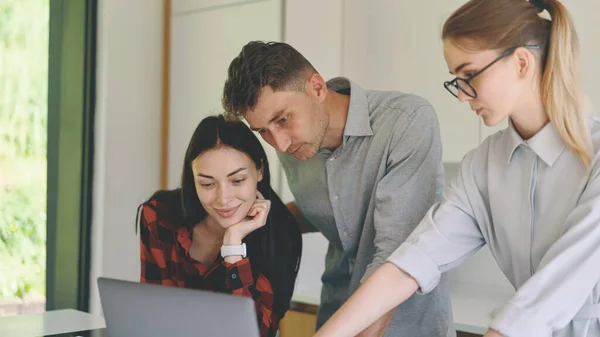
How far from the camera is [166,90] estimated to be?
156 inches

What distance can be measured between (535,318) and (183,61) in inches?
117

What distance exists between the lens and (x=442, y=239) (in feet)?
4.89

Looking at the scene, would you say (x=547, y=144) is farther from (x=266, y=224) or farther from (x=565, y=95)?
(x=266, y=224)

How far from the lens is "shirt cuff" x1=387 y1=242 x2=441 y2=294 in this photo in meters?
1.47

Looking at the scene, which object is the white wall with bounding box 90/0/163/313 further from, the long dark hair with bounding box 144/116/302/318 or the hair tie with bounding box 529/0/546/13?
the hair tie with bounding box 529/0/546/13

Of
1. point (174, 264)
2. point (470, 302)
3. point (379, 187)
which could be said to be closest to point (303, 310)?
point (470, 302)

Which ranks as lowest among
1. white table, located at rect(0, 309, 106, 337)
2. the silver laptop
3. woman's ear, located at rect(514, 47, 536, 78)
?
white table, located at rect(0, 309, 106, 337)

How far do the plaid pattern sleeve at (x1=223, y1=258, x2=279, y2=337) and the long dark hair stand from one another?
2 cm

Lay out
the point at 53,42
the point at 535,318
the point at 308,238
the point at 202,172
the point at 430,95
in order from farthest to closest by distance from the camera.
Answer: the point at 53,42 < the point at 308,238 < the point at 430,95 < the point at 202,172 < the point at 535,318

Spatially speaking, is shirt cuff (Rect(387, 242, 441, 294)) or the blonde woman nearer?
the blonde woman

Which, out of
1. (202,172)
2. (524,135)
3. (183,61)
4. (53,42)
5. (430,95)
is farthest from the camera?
(183,61)

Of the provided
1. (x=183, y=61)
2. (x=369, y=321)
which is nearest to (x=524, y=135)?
(x=369, y=321)

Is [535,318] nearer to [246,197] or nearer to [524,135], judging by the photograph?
[524,135]

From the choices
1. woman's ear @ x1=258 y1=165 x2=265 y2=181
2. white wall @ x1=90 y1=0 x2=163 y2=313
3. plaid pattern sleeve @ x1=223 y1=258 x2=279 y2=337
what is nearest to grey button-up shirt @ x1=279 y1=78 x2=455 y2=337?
woman's ear @ x1=258 y1=165 x2=265 y2=181
